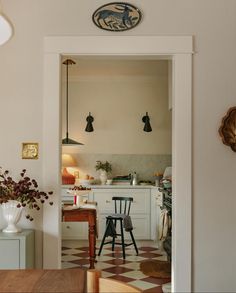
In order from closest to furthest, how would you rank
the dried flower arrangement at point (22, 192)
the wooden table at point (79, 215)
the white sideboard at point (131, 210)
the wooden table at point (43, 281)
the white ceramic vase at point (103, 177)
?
the wooden table at point (43, 281) < the dried flower arrangement at point (22, 192) < the wooden table at point (79, 215) < the white sideboard at point (131, 210) < the white ceramic vase at point (103, 177)

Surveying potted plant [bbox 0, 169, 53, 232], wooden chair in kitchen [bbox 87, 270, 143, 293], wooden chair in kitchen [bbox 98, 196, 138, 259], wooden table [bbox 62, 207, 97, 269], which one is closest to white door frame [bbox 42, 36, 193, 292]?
potted plant [bbox 0, 169, 53, 232]

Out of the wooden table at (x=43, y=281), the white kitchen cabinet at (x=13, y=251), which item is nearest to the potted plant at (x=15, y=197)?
the white kitchen cabinet at (x=13, y=251)

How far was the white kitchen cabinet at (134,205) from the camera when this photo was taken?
6855 mm

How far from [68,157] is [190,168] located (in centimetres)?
411

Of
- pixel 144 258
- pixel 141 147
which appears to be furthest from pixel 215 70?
pixel 141 147

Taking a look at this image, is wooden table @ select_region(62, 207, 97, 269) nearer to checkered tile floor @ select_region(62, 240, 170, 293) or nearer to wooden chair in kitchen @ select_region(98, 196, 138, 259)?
checkered tile floor @ select_region(62, 240, 170, 293)

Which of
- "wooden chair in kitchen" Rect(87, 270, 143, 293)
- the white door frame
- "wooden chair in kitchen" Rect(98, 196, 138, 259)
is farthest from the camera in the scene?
"wooden chair in kitchen" Rect(98, 196, 138, 259)

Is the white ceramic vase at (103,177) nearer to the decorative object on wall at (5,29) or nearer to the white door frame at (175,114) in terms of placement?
the white door frame at (175,114)

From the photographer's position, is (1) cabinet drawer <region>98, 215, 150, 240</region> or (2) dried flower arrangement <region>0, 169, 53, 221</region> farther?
(1) cabinet drawer <region>98, 215, 150, 240</region>

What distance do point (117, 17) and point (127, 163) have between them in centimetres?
412

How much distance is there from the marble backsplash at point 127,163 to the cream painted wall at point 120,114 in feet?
0.29

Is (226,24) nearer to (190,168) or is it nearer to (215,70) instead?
(215,70)

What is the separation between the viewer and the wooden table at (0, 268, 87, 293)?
1.61 m

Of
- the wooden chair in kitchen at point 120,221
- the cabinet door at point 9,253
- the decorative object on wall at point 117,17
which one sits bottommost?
the wooden chair in kitchen at point 120,221
